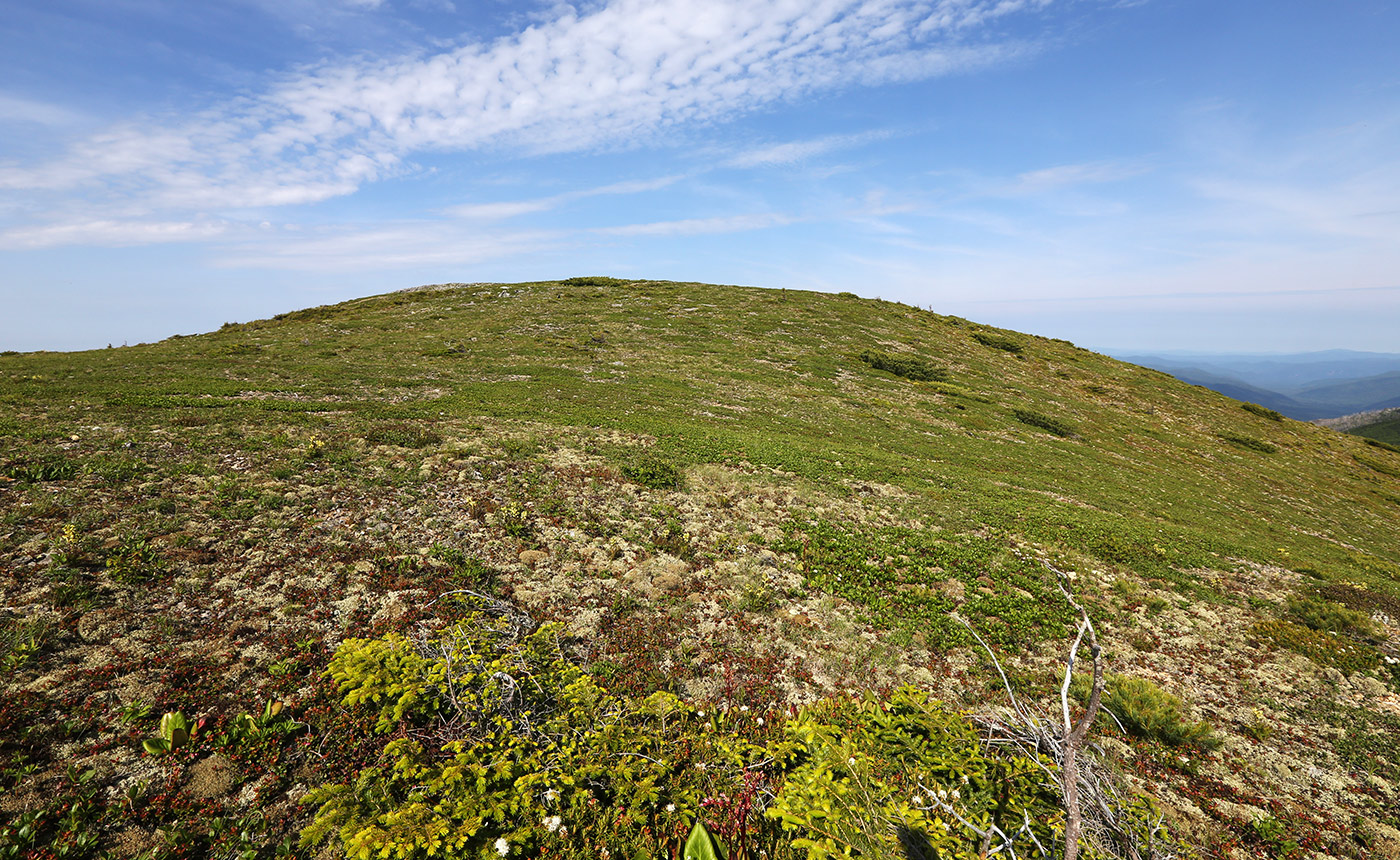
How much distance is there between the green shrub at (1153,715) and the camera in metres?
9.75

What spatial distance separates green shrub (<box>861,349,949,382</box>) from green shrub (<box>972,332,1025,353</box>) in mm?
20425

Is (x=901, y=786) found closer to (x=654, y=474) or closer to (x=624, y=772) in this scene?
(x=624, y=772)

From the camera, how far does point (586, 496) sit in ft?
54.4

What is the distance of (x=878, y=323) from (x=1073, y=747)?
64.9 m

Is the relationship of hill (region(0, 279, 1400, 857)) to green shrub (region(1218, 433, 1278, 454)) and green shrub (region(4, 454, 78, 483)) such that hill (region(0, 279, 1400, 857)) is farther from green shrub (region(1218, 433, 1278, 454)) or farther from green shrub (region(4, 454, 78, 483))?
green shrub (region(1218, 433, 1278, 454))

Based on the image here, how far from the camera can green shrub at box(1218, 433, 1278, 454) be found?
43.4 m

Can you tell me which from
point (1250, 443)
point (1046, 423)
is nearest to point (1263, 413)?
point (1250, 443)

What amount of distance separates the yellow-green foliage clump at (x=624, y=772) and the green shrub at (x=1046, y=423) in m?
36.3

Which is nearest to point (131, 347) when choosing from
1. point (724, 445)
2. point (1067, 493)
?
point (724, 445)

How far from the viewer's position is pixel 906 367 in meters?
46.6

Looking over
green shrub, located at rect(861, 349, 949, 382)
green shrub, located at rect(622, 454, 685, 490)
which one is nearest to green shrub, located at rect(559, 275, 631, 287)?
green shrub, located at rect(861, 349, 949, 382)

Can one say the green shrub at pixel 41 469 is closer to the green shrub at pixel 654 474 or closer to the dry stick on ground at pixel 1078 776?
the green shrub at pixel 654 474

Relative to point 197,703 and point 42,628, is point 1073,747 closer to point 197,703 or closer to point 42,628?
point 197,703

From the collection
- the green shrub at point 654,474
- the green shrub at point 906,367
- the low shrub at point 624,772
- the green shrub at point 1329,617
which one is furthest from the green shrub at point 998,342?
the low shrub at point 624,772
